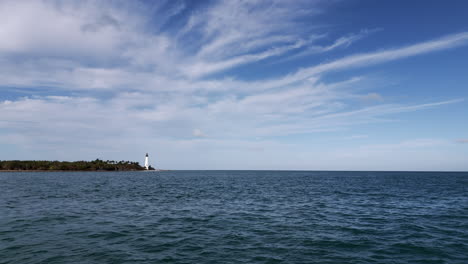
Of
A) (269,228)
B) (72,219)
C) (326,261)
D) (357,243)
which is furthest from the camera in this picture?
(72,219)

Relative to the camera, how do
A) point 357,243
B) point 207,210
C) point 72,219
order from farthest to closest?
point 207,210 → point 72,219 → point 357,243

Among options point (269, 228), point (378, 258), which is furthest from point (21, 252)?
point (378, 258)

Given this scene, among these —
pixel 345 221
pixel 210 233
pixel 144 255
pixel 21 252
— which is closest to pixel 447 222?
pixel 345 221

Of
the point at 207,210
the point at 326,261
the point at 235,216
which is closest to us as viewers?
the point at 326,261

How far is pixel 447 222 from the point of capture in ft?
87.1

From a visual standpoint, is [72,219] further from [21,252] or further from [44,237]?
[21,252]

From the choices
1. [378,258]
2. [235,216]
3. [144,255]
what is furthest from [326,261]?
[235,216]

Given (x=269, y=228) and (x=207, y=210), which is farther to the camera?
(x=207, y=210)

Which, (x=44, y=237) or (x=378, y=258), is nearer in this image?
(x=378, y=258)

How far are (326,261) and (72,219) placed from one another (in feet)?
74.3

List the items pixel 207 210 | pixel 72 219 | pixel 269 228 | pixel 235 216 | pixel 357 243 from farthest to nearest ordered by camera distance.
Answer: pixel 207 210, pixel 235 216, pixel 72 219, pixel 269 228, pixel 357 243

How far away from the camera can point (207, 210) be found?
106 feet

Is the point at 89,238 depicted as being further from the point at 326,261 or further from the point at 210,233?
the point at 326,261

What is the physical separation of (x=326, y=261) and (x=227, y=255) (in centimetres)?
563
